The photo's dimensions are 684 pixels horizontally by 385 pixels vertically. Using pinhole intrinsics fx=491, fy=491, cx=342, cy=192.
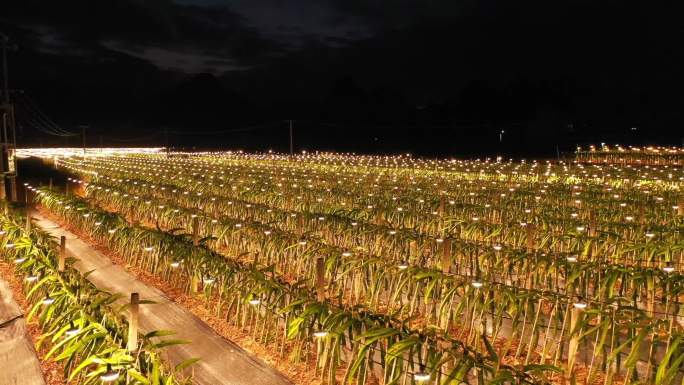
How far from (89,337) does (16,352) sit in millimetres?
2336

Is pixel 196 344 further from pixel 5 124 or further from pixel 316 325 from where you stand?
pixel 5 124

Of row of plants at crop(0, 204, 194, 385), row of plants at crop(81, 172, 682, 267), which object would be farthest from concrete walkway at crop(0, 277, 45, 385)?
row of plants at crop(81, 172, 682, 267)

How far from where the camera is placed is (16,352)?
18.2ft

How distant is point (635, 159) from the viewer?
114 ft

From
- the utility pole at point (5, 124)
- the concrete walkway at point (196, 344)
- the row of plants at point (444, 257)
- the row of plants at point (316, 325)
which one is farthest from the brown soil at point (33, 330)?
the utility pole at point (5, 124)

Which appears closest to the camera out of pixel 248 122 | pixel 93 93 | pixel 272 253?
pixel 272 253

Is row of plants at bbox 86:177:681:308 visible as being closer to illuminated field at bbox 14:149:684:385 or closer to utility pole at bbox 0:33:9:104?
illuminated field at bbox 14:149:684:385

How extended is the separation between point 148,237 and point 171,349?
3.40 m

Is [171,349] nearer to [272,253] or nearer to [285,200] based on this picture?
[272,253]

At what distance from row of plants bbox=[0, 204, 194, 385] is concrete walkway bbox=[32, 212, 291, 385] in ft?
1.31

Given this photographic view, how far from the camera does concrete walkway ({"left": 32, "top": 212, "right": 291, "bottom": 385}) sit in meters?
5.03

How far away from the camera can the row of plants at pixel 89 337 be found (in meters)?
3.62

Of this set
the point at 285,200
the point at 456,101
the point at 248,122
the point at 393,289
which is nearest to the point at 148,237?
the point at 393,289

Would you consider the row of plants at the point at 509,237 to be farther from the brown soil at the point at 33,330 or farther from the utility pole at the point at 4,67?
the utility pole at the point at 4,67
